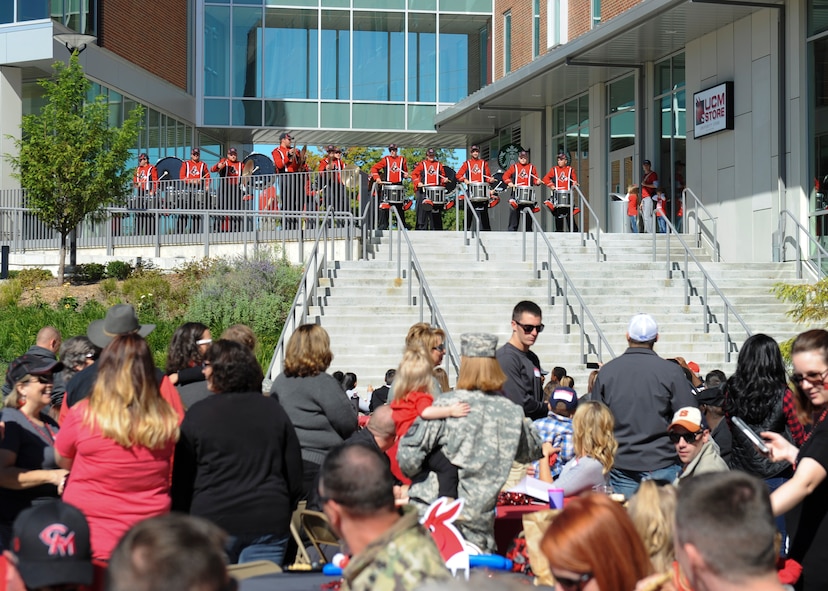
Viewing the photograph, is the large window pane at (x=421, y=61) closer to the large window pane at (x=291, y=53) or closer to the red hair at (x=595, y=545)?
the large window pane at (x=291, y=53)

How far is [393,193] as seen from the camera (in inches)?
885

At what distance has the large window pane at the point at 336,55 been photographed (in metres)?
37.0

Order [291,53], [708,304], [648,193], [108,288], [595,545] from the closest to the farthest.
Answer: [595,545] < [708,304] < [108,288] < [648,193] < [291,53]

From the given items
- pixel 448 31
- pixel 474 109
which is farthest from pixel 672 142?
pixel 448 31

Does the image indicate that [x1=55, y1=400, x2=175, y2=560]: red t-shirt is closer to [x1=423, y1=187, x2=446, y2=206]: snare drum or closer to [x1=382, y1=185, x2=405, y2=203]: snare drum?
[x1=382, y1=185, x2=405, y2=203]: snare drum

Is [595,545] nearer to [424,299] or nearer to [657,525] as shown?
[657,525]

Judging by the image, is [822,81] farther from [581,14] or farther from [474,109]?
[474,109]

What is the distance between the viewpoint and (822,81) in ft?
63.2

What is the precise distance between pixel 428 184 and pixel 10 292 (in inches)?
357

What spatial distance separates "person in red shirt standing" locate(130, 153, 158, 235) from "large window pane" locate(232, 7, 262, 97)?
10870mm

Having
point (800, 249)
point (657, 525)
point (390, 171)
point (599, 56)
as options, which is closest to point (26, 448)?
point (657, 525)

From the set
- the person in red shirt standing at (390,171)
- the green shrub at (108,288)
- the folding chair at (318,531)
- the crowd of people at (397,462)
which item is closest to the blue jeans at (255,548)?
the crowd of people at (397,462)

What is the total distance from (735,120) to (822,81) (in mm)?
2378

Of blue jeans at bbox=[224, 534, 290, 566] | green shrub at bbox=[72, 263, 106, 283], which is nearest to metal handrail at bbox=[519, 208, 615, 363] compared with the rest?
green shrub at bbox=[72, 263, 106, 283]
